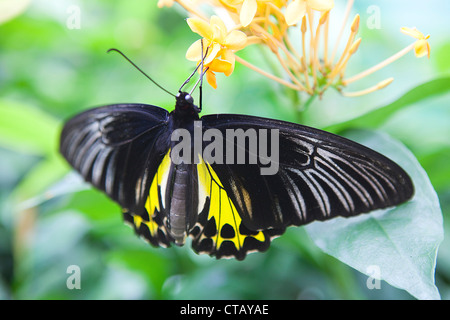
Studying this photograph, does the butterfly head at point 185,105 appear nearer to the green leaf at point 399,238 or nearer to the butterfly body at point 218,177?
the butterfly body at point 218,177

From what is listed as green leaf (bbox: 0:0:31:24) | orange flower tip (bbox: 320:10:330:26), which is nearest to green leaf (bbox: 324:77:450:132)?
orange flower tip (bbox: 320:10:330:26)

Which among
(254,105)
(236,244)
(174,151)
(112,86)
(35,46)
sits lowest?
(236,244)

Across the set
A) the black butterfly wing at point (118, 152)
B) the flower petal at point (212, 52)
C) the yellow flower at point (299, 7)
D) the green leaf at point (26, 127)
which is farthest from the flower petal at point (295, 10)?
the green leaf at point (26, 127)

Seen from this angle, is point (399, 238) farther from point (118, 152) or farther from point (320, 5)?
point (118, 152)

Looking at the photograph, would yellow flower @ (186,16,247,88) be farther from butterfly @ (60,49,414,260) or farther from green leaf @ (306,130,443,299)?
green leaf @ (306,130,443,299)

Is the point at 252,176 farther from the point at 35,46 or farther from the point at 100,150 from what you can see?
the point at 35,46
